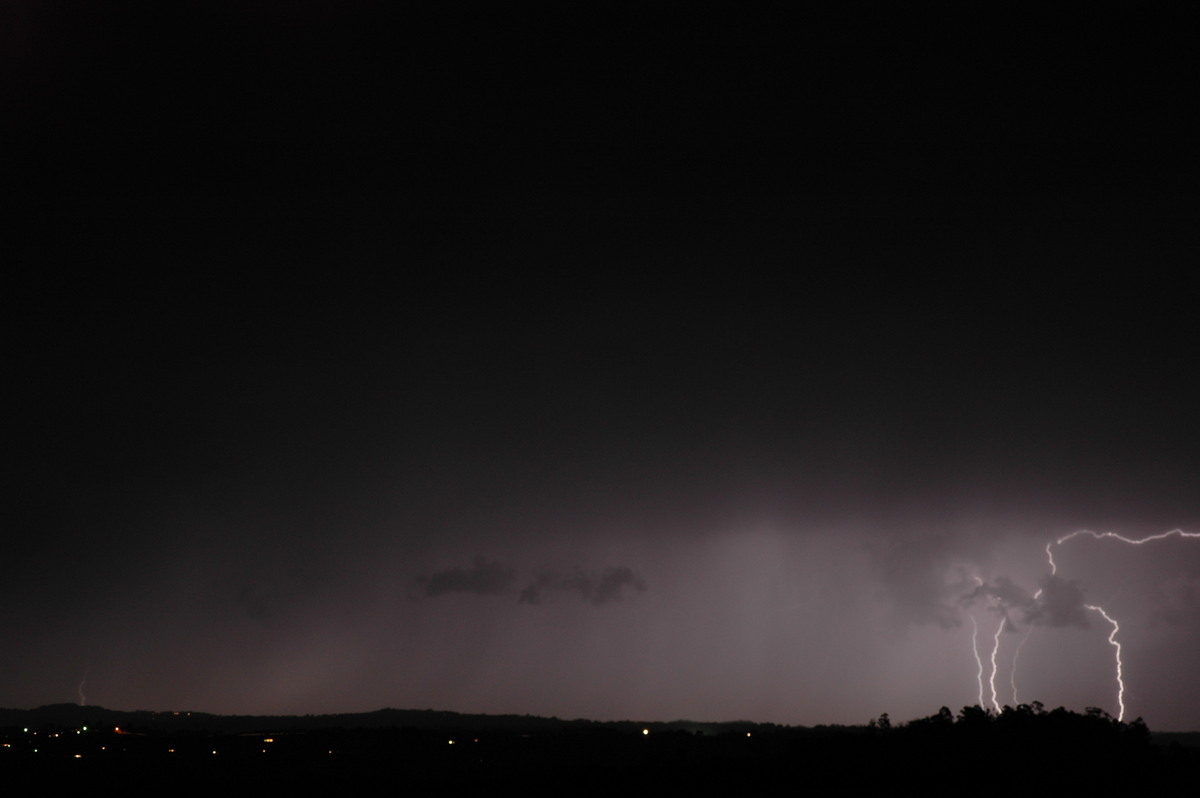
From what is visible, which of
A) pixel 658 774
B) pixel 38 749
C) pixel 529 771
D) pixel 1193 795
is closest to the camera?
pixel 1193 795

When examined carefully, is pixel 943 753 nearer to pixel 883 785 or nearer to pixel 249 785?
pixel 883 785

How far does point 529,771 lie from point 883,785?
4732 centimetres

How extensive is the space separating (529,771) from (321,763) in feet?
101

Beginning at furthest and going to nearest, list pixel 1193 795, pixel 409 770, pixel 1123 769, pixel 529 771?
pixel 409 770, pixel 529 771, pixel 1123 769, pixel 1193 795

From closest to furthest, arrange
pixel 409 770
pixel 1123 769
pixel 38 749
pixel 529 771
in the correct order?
1. pixel 1123 769
2. pixel 529 771
3. pixel 409 770
4. pixel 38 749

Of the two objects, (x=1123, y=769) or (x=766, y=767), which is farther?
(x=766, y=767)

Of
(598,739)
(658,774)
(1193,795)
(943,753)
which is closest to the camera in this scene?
(1193,795)

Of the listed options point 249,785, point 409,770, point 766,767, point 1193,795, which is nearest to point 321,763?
point 409,770

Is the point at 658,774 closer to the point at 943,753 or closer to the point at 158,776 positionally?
the point at 943,753

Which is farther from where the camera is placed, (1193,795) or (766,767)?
(766,767)

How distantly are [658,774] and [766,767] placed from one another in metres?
8.54

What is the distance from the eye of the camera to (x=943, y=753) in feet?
212

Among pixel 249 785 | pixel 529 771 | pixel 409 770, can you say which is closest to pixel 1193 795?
pixel 529 771

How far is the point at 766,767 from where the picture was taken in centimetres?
6756
